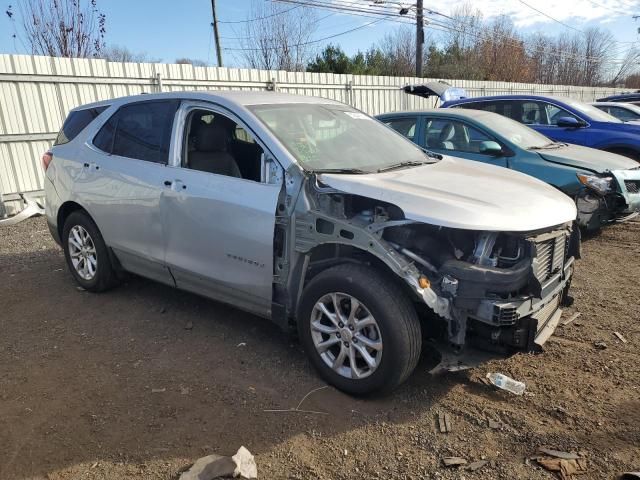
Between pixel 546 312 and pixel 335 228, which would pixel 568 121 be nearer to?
pixel 546 312

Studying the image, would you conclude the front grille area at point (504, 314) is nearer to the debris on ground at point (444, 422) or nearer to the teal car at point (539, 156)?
the debris on ground at point (444, 422)

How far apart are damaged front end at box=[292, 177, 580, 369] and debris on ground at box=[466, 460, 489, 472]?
1.70 feet

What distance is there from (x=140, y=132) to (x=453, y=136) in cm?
411

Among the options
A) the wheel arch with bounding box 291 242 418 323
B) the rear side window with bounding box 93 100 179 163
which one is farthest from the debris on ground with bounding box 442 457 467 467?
the rear side window with bounding box 93 100 179 163

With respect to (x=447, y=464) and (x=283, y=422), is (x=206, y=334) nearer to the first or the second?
(x=283, y=422)

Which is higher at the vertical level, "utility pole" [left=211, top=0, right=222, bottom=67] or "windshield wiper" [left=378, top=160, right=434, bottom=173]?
"utility pole" [left=211, top=0, right=222, bottom=67]

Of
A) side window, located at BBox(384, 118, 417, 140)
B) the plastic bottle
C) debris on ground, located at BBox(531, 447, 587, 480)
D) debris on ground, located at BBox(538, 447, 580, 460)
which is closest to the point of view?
debris on ground, located at BBox(531, 447, 587, 480)

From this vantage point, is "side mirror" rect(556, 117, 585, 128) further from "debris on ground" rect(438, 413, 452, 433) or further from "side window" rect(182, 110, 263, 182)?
"debris on ground" rect(438, 413, 452, 433)

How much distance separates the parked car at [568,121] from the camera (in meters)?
8.08

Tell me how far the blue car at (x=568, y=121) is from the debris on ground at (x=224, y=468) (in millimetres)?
7478

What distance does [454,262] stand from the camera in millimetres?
2842

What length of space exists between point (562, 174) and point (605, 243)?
1150 millimetres

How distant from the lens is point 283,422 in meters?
2.91

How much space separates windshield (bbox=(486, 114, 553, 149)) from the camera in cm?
646
